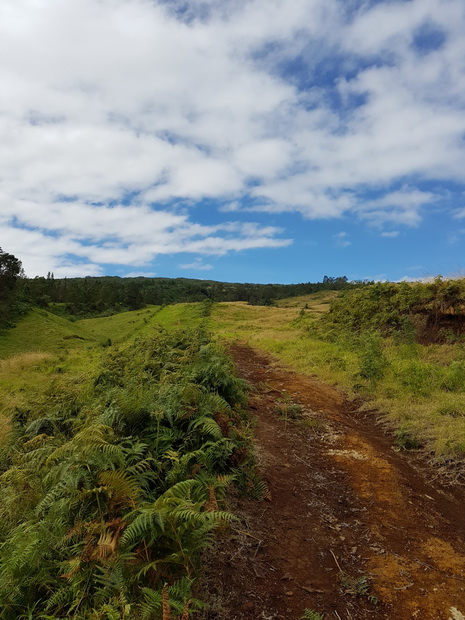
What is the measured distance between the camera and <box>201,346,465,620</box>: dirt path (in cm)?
369

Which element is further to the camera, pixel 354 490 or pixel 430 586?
pixel 354 490

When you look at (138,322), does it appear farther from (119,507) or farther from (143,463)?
(119,507)

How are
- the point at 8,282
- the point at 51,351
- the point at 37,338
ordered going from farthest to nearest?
the point at 8,282
the point at 37,338
the point at 51,351

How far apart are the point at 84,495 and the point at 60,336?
37.7 meters

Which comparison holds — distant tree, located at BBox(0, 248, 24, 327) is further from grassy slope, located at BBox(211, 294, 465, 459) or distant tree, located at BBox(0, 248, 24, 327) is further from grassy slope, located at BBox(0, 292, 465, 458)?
grassy slope, located at BBox(211, 294, 465, 459)

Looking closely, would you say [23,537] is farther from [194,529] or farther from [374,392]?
Result: [374,392]

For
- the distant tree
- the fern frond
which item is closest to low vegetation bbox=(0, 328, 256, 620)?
the fern frond

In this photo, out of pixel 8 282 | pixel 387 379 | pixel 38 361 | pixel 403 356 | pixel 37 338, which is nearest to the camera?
pixel 387 379

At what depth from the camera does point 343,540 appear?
4707mm

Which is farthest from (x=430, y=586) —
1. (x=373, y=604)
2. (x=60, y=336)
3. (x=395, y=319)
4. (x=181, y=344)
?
(x=60, y=336)

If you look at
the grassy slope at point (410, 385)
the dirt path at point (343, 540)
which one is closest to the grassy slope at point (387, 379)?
the grassy slope at point (410, 385)

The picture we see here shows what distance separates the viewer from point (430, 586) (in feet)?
12.9

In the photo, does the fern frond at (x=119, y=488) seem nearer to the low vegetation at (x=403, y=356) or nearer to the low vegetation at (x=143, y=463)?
the low vegetation at (x=143, y=463)

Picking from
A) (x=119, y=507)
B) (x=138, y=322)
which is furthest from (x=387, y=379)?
(x=138, y=322)
